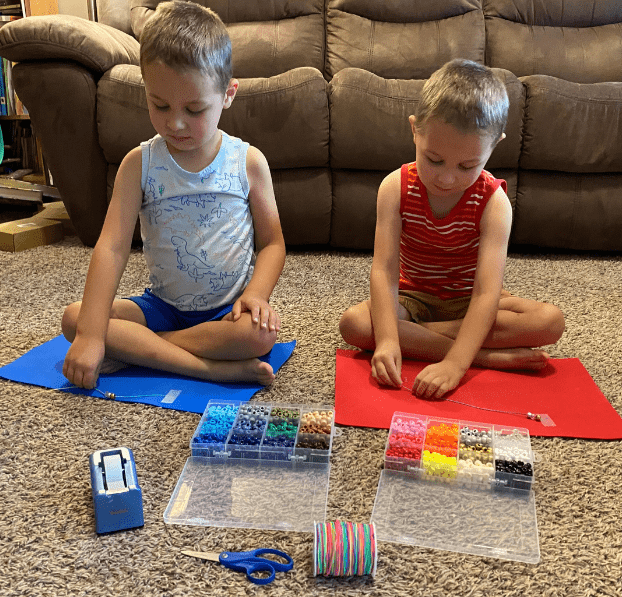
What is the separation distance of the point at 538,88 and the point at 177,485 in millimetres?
1489

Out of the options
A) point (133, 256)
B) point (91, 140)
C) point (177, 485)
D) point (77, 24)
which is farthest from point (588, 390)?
point (77, 24)

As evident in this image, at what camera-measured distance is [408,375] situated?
3.78 feet

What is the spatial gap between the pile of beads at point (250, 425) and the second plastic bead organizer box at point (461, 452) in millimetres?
177

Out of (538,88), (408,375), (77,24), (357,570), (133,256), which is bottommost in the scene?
(133,256)

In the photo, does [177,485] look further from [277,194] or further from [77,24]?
[77,24]

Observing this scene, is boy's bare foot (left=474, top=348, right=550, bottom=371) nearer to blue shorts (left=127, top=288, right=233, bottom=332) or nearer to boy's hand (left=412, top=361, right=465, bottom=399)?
boy's hand (left=412, top=361, right=465, bottom=399)

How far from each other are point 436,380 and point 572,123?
3.54 ft

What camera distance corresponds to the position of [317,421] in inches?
36.7

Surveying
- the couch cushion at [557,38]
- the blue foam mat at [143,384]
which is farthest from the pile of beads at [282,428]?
the couch cushion at [557,38]

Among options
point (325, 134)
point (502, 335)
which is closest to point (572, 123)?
point (325, 134)

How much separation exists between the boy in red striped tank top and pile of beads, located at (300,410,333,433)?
18 cm

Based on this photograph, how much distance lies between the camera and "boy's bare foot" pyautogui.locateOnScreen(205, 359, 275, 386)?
1094mm

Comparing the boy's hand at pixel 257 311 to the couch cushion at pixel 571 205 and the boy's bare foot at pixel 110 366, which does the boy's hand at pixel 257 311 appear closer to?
the boy's bare foot at pixel 110 366

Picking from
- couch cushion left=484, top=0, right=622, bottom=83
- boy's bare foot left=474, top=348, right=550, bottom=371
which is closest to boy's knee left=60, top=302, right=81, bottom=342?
boy's bare foot left=474, top=348, right=550, bottom=371
